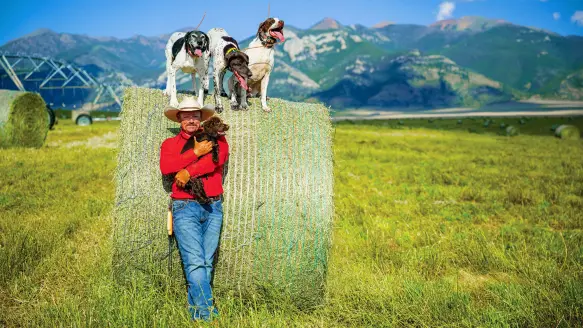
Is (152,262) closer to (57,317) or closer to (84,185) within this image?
A: (57,317)

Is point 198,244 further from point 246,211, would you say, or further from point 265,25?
point 265,25

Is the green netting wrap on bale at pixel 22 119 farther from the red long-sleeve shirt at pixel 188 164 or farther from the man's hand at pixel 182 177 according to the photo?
the man's hand at pixel 182 177

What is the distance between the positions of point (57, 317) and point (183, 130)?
2205 mm

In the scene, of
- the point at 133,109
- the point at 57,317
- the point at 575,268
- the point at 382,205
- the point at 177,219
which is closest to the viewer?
the point at 57,317

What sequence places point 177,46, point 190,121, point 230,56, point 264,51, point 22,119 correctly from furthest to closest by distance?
point 22,119 < point 264,51 < point 177,46 < point 230,56 < point 190,121

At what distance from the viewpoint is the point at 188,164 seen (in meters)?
4.21

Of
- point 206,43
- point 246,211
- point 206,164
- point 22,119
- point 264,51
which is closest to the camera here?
point 206,164

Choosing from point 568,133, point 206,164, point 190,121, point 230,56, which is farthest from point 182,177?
point 568,133

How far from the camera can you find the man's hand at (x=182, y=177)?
4.13m

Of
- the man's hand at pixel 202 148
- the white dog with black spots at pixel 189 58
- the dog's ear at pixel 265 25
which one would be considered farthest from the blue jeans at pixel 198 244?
the dog's ear at pixel 265 25

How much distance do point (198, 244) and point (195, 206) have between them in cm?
41

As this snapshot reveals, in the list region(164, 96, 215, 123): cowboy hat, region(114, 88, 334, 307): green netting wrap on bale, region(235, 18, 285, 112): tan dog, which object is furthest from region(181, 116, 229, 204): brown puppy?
region(235, 18, 285, 112): tan dog

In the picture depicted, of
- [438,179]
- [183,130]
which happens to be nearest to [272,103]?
[183,130]

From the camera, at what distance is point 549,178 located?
40.9 ft
